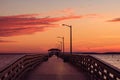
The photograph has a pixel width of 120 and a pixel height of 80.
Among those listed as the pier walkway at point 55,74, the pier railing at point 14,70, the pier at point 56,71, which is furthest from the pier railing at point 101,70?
the pier railing at point 14,70

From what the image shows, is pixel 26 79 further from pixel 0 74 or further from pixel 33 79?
pixel 0 74

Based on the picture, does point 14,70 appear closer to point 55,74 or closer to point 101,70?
point 101,70

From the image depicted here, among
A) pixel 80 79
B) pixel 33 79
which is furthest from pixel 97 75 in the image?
pixel 33 79

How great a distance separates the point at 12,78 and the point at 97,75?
4.54m

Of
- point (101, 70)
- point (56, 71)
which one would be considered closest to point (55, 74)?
point (56, 71)

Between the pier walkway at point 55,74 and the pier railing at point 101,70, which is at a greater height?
the pier railing at point 101,70

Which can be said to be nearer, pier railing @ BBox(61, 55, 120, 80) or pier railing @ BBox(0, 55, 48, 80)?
pier railing @ BBox(61, 55, 120, 80)

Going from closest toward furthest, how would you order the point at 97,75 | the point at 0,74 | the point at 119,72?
the point at 119,72 → the point at 0,74 → the point at 97,75

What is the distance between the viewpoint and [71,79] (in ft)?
71.5

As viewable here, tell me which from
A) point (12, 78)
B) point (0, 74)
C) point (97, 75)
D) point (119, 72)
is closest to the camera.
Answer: point (119, 72)

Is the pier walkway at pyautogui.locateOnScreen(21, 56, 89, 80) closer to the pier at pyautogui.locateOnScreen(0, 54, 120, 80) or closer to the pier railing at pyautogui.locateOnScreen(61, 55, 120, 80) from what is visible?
the pier at pyautogui.locateOnScreen(0, 54, 120, 80)

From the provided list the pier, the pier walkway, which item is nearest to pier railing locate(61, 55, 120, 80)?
the pier

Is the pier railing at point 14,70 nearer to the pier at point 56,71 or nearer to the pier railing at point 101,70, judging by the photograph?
the pier at point 56,71

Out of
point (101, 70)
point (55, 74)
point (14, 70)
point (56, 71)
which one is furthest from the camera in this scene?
point (56, 71)
